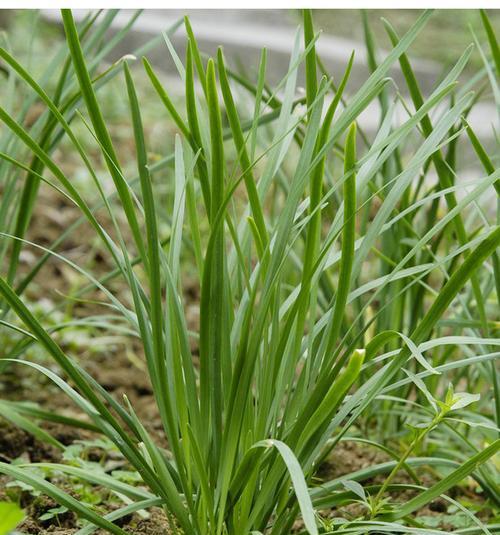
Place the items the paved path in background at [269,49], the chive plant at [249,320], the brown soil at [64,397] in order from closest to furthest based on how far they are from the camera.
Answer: the chive plant at [249,320] < the brown soil at [64,397] < the paved path in background at [269,49]

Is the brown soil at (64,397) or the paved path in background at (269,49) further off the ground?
the paved path in background at (269,49)

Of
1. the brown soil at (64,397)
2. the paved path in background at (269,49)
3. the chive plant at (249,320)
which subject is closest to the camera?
the chive plant at (249,320)

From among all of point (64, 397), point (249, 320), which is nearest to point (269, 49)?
point (64, 397)

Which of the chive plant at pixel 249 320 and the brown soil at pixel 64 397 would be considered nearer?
the chive plant at pixel 249 320

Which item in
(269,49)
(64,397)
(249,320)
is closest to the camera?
(249,320)

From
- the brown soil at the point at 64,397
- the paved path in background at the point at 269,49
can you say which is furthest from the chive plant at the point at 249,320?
the paved path in background at the point at 269,49

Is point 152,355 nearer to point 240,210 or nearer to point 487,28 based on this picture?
point 487,28

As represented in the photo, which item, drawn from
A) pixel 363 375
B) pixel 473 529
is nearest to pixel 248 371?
pixel 473 529

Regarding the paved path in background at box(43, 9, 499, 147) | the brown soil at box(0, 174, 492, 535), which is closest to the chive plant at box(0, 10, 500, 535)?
the brown soil at box(0, 174, 492, 535)

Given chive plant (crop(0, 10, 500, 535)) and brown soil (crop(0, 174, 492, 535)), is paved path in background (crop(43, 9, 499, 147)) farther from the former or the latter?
chive plant (crop(0, 10, 500, 535))

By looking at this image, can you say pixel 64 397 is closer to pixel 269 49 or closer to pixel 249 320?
pixel 249 320

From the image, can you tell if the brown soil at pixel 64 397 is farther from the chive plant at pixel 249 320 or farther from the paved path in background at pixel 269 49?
the paved path in background at pixel 269 49
